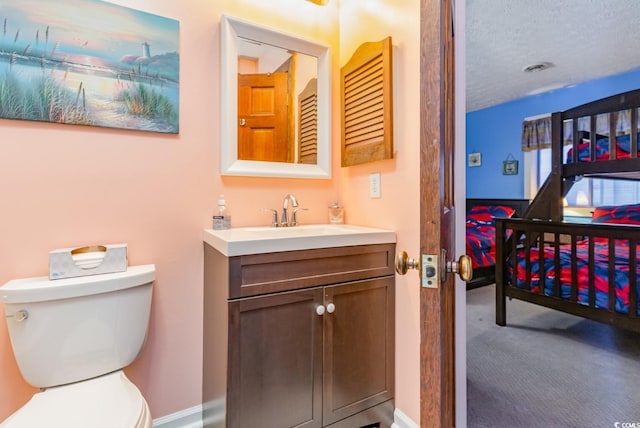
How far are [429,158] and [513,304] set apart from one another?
10.6 ft

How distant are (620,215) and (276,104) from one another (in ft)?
11.8

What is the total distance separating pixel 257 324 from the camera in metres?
1.13

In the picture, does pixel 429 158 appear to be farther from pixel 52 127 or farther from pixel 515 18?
pixel 515 18

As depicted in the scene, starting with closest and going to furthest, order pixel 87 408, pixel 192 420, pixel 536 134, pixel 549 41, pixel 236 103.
Answer: pixel 87 408, pixel 192 420, pixel 236 103, pixel 549 41, pixel 536 134

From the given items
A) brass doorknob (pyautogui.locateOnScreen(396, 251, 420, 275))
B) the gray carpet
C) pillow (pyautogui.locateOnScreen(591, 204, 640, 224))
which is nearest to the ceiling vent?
pillow (pyautogui.locateOnScreen(591, 204, 640, 224))

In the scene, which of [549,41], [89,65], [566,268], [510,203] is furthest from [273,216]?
[510,203]

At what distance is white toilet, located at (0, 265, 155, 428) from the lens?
94cm

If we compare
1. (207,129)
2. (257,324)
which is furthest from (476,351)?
(207,129)

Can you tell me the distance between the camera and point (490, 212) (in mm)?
4781

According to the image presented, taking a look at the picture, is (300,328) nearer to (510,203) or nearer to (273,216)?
(273,216)

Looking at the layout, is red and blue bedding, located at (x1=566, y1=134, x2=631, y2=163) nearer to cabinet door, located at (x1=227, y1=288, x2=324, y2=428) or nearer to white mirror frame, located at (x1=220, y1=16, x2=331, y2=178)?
white mirror frame, located at (x1=220, y1=16, x2=331, y2=178)

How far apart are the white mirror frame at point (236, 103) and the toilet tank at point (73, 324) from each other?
682 millimetres

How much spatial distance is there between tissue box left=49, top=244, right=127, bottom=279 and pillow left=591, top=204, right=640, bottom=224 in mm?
4092

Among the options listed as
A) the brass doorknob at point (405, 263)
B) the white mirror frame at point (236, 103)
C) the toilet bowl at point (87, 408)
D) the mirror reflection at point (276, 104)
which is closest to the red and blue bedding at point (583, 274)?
the white mirror frame at point (236, 103)
